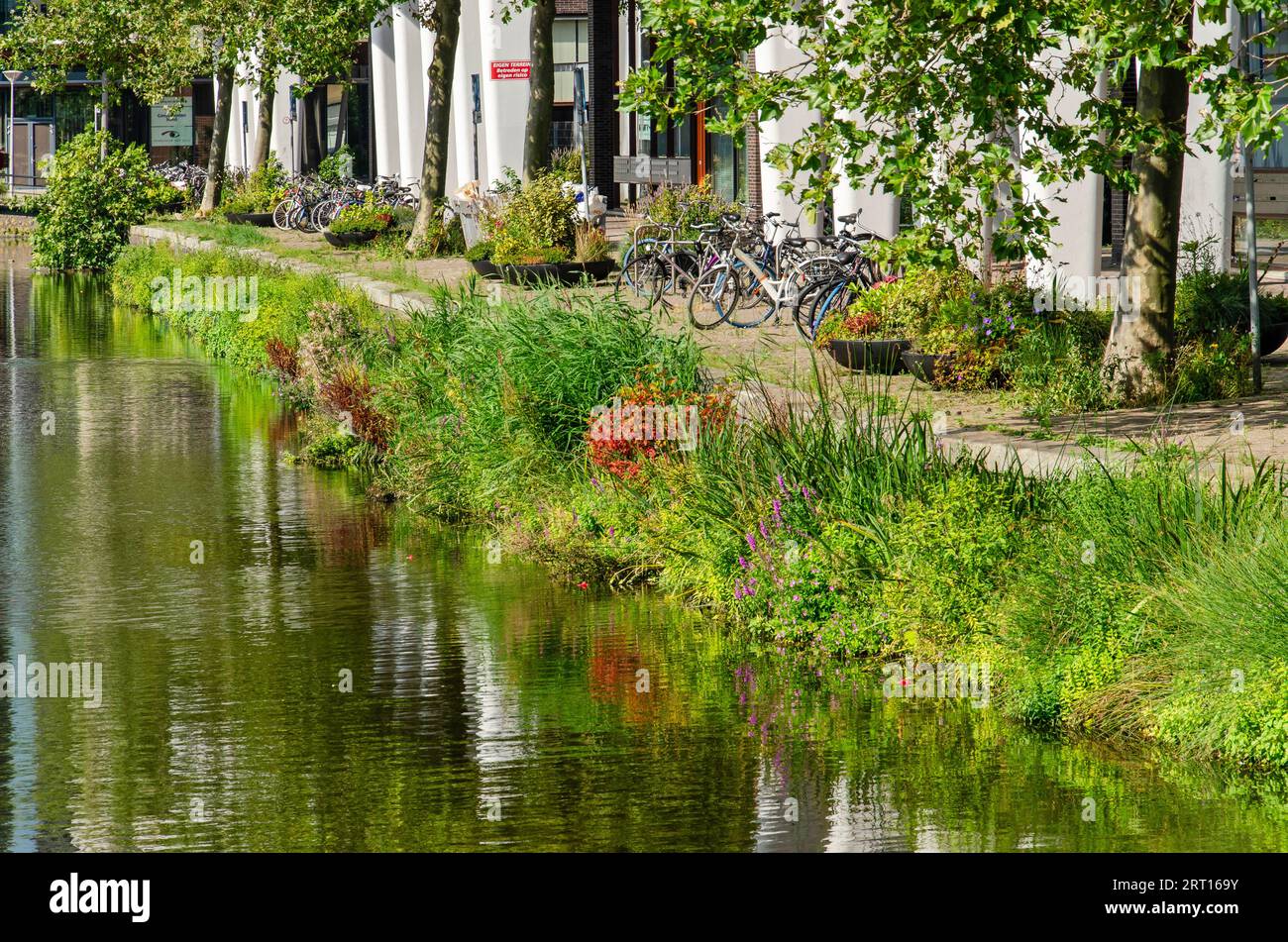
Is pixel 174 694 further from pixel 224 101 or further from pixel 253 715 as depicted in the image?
pixel 224 101

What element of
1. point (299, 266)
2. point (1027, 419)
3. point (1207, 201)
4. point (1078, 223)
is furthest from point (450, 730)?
point (299, 266)

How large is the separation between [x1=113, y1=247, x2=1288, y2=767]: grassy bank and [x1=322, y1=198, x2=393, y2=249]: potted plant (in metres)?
14.8

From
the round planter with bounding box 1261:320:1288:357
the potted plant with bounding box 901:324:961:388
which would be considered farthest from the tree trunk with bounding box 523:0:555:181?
the round planter with bounding box 1261:320:1288:357

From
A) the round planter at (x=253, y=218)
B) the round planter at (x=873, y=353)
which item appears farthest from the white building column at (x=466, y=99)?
the round planter at (x=873, y=353)

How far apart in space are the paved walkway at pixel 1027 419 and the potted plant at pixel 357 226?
1276 centimetres

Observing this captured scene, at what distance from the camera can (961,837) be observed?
6.72m

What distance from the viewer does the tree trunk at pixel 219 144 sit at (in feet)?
140

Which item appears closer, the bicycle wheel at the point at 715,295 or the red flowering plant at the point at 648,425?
the red flowering plant at the point at 648,425

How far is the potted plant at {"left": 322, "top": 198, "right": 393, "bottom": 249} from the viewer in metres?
30.0

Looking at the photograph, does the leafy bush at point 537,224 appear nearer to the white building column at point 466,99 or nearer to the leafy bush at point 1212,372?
the leafy bush at point 1212,372

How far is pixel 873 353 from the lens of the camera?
14609 mm

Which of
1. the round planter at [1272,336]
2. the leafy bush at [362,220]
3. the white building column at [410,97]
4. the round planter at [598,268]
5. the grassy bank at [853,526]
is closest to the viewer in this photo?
the grassy bank at [853,526]

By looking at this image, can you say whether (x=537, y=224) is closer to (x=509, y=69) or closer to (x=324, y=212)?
(x=509, y=69)
